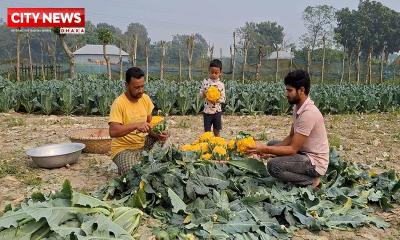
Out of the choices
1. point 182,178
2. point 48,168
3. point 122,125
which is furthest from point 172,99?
point 182,178

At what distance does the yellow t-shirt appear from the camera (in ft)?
15.2

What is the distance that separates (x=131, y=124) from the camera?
446 cm

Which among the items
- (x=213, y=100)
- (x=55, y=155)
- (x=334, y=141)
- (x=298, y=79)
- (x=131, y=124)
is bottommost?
(x=334, y=141)

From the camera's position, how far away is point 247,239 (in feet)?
11.0

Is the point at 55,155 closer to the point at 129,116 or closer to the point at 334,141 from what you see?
the point at 129,116

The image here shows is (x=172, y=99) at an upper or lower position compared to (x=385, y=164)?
upper

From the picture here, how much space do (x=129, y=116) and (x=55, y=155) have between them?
53.9 inches

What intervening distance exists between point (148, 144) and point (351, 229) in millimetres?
2378

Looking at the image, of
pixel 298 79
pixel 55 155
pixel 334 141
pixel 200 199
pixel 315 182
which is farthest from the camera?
pixel 334 141

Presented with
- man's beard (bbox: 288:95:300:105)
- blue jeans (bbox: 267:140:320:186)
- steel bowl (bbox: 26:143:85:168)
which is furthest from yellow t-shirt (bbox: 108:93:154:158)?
man's beard (bbox: 288:95:300:105)

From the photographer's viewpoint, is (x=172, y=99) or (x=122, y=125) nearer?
(x=122, y=125)

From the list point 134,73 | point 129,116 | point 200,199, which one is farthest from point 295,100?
point 129,116

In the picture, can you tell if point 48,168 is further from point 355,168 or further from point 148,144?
point 355,168

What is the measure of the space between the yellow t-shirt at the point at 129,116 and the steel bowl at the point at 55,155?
99 centimetres
